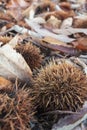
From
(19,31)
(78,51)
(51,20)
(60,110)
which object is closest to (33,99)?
(60,110)

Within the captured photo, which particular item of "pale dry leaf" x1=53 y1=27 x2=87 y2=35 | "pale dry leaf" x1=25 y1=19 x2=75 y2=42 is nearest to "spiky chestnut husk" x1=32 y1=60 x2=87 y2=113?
"pale dry leaf" x1=25 y1=19 x2=75 y2=42

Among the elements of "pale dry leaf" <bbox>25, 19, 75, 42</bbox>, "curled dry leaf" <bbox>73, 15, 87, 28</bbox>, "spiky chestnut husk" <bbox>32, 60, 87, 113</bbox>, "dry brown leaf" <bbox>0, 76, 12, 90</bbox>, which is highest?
"dry brown leaf" <bbox>0, 76, 12, 90</bbox>

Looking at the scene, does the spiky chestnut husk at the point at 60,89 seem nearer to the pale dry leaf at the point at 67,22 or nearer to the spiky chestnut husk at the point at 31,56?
the spiky chestnut husk at the point at 31,56

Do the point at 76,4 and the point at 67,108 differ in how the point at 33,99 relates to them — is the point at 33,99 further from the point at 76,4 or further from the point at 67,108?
the point at 76,4

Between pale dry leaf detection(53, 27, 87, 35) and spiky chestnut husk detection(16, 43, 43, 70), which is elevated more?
spiky chestnut husk detection(16, 43, 43, 70)

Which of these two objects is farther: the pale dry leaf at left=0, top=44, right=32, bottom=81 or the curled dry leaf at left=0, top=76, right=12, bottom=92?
the pale dry leaf at left=0, top=44, right=32, bottom=81

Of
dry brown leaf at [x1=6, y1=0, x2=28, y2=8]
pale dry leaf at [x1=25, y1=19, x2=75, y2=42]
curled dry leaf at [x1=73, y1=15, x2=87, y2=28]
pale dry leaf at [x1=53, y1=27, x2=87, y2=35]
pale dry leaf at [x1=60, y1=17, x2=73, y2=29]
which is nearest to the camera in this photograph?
pale dry leaf at [x1=25, y1=19, x2=75, y2=42]

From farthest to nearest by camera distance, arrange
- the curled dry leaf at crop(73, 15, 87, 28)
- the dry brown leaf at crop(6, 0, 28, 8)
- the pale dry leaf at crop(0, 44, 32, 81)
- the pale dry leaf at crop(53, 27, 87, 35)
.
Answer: the dry brown leaf at crop(6, 0, 28, 8)
the curled dry leaf at crop(73, 15, 87, 28)
the pale dry leaf at crop(53, 27, 87, 35)
the pale dry leaf at crop(0, 44, 32, 81)

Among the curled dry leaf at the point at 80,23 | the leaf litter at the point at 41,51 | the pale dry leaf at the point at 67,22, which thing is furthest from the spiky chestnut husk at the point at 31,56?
the pale dry leaf at the point at 67,22

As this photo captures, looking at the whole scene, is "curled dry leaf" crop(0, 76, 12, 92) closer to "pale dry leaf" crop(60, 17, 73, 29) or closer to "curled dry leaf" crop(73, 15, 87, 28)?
"curled dry leaf" crop(73, 15, 87, 28)

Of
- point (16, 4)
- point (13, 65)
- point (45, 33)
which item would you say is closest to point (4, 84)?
point (13, 65)
